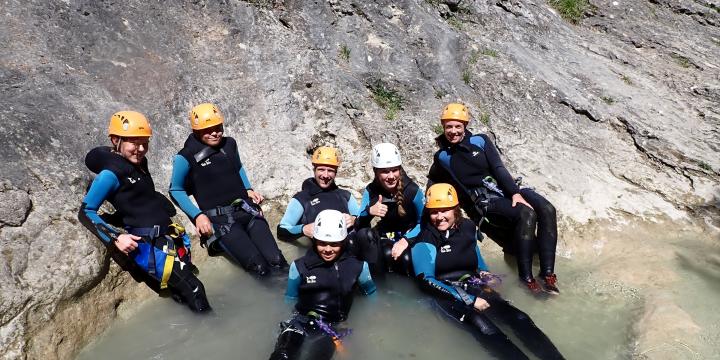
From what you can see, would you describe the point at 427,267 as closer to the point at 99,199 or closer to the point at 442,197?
the point at 442,197

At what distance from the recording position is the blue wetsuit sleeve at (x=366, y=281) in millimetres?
5828

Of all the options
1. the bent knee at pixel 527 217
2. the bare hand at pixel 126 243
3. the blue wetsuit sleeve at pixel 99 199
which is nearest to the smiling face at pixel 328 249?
the bare hand at pixel 126 243

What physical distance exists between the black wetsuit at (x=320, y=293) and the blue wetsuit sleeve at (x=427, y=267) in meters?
0.64

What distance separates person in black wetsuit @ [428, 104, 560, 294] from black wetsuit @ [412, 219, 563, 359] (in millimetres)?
838

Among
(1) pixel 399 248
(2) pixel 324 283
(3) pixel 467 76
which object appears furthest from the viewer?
(3) pixel 467 76

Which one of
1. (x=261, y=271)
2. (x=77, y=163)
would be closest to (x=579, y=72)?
(x=261, y=271)

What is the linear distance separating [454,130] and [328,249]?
2.78 metres

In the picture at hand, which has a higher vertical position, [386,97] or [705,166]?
[705,166]

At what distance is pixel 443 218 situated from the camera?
6.11m

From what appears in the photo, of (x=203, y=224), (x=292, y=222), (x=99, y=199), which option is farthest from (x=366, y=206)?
(x=99, y=199)

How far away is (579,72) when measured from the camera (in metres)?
10.8

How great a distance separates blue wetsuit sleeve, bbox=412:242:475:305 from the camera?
588cm

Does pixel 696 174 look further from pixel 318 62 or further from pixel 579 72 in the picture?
pixel 318 62

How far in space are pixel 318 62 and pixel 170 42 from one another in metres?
2.63
